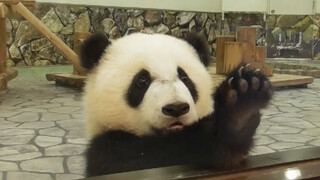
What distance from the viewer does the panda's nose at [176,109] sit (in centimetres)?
92

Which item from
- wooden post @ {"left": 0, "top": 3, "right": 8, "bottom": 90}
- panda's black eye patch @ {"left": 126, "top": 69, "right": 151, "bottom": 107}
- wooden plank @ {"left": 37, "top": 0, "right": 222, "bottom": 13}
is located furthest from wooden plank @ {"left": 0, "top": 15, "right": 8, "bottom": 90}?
panda's black eye patch @ {"left": 126, "top": 69, "right": 151, "bottom": 107}

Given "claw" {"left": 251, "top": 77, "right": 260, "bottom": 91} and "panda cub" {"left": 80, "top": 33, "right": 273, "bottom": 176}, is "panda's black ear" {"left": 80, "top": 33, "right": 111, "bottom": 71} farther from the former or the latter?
"claw" {"left": 251, "top": 77, "right": 260, "bottom": 91}

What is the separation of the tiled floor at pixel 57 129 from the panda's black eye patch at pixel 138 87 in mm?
266

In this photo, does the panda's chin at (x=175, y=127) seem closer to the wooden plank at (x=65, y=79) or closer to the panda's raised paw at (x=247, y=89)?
the panda's raised paw at (x=247, y=89)

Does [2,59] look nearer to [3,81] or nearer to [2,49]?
[2,49]

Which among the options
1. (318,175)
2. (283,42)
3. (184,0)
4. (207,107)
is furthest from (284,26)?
(318,175)

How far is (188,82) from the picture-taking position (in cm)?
107

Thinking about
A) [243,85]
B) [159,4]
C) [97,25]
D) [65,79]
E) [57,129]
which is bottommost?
[57,129]

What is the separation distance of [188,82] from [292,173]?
0.42 metres

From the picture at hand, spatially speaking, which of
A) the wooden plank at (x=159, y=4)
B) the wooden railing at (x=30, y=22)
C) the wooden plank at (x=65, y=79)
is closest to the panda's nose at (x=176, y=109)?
the wooden railing at (x=30, y=22)

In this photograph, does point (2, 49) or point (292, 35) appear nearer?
point (2, 49)

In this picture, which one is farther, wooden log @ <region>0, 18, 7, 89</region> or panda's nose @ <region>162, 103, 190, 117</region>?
wooden log @ <region>0, 18, 7, 89</region>

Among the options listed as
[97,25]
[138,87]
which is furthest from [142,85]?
[97,25]

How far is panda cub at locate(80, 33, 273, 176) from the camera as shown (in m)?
0.90
